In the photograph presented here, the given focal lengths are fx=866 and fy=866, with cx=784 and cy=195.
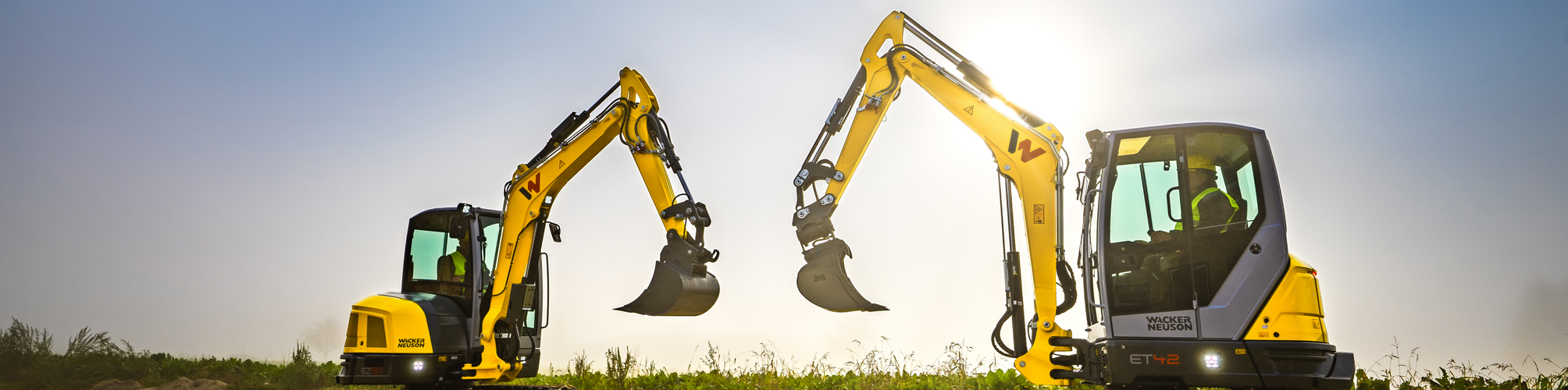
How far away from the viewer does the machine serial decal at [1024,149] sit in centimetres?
764

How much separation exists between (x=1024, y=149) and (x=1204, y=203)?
1576mm

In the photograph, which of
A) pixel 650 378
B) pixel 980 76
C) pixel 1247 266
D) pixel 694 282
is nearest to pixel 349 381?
pixel 650 378

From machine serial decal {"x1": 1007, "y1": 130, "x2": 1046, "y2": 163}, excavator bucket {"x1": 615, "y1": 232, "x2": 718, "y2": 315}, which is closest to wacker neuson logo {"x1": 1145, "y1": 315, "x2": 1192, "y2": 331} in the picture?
machine serial decal {"x1": 1007, "y1": 130, "x2": 1046, "y2": 163}

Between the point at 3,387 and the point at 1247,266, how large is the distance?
18.6 m

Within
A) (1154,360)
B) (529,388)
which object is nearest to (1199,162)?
(1154,360)

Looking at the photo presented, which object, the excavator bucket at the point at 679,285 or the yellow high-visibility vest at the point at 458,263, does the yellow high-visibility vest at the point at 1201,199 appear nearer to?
the excavator bucket at the point at 679,285

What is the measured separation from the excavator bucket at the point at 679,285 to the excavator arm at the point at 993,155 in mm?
1260

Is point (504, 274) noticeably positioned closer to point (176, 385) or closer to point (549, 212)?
point (549, 212)

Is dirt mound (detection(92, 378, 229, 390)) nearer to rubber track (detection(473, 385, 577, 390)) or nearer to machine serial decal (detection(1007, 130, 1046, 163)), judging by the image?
rubber track (detection(473, 385, 577, 390))

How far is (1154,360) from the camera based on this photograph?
6551 millimetres

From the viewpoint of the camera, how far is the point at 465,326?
33.9 feet

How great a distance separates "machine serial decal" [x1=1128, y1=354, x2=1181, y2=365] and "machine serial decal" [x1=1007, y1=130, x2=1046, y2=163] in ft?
6.34

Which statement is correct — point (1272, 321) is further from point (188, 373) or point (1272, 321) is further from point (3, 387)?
point (3, 387)

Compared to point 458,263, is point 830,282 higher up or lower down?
lower down
